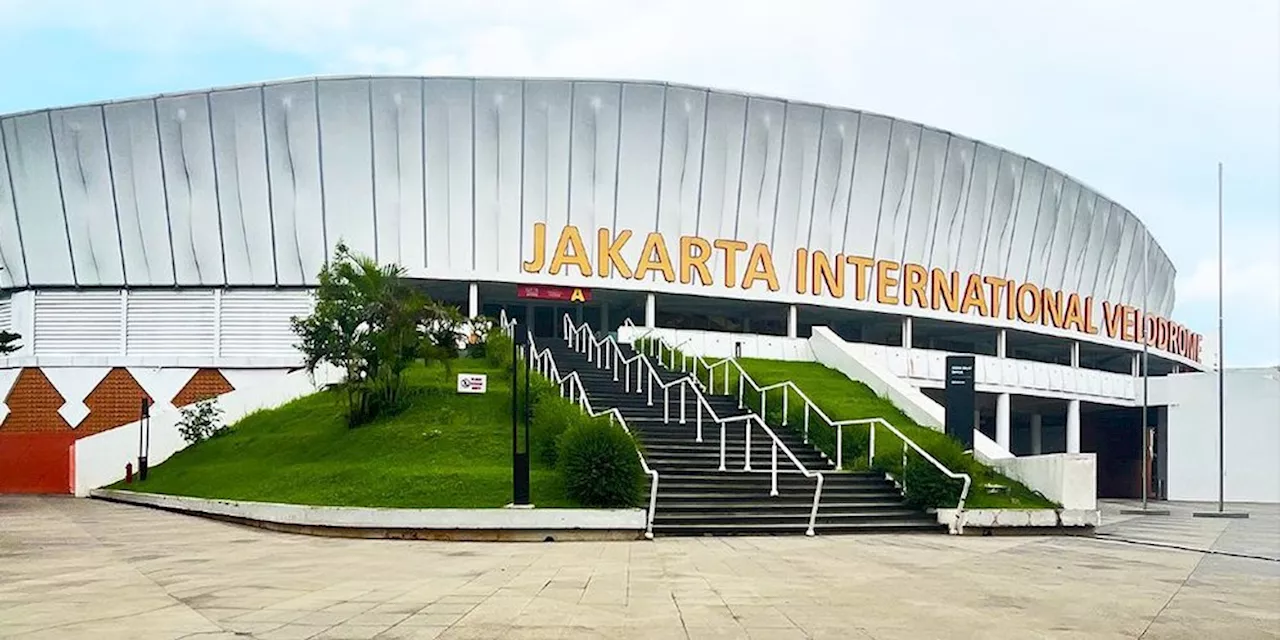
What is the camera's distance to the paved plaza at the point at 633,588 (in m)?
8.64

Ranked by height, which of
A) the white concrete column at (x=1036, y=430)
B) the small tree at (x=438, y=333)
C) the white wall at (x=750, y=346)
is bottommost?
the white concrete column at (x=1036, y=430)

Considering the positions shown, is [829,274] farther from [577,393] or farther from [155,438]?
[155,438]

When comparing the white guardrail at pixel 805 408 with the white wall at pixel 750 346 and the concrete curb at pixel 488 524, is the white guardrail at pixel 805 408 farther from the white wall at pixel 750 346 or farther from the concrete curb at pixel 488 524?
the concrete curb at pixel 488 524

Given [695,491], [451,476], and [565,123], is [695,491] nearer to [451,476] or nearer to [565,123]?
[451,476]

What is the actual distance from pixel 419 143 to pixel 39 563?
23807 millimetres

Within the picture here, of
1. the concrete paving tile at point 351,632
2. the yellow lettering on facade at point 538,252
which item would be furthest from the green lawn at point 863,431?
the concrete paving tile at point 351,632

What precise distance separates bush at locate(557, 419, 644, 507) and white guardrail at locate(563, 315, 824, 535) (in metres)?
2.47

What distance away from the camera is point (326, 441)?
22578 millimetres

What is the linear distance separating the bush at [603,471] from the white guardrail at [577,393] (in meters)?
0.25

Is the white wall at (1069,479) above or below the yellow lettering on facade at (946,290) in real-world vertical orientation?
below

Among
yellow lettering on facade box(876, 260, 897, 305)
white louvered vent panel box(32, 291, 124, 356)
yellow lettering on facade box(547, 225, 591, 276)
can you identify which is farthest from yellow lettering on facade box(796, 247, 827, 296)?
white louvered vent panel box(32, 291, 124, 356)

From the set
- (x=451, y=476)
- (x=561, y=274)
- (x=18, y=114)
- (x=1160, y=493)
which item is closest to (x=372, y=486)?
(x=451, y=476)

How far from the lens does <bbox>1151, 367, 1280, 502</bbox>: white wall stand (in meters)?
40.1

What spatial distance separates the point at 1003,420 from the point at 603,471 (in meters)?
26.2
